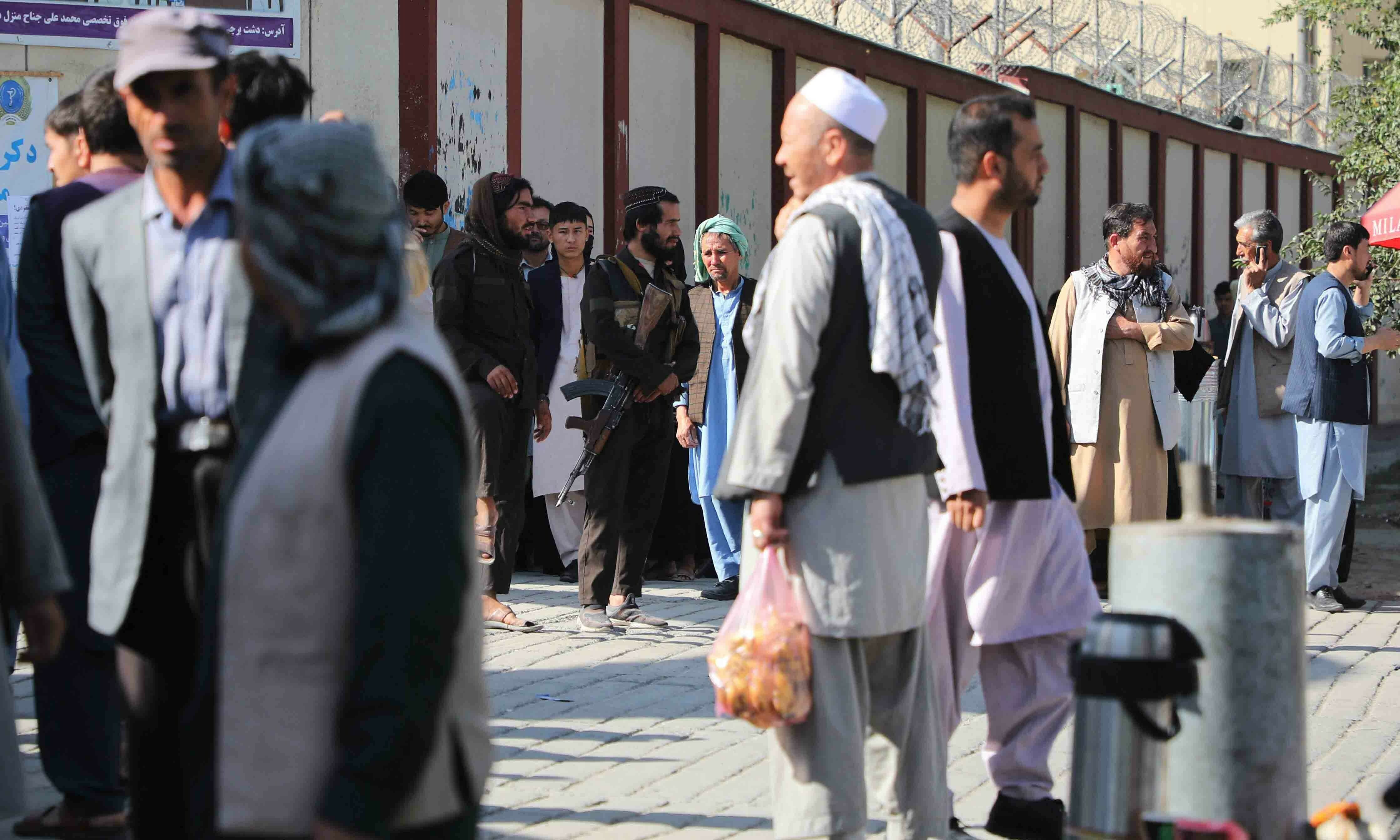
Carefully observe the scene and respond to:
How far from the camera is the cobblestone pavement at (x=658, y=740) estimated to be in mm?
5195

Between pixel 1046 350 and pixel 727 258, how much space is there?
14.6 feet

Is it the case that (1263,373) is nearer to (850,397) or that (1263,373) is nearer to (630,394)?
(630,394)

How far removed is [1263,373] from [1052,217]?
12.6 m

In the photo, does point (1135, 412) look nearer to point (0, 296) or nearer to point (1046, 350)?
point (1046, 350)

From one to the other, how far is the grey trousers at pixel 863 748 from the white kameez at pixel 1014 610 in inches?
14.9

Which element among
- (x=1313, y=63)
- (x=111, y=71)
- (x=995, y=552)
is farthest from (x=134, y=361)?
(x=1313, y=63)

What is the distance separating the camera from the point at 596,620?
325 inches

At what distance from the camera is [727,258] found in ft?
31.0

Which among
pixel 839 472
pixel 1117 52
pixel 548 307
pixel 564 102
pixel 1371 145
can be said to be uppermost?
pixel 1117 52

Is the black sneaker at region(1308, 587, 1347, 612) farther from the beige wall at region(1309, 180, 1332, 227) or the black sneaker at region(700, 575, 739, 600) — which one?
the beige wall at region(1309, 180, 1332, 227)

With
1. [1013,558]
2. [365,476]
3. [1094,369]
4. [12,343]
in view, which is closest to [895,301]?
[1013,558]

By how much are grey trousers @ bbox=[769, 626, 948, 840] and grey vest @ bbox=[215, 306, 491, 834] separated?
6.51ft

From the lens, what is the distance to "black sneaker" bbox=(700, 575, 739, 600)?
980 cm

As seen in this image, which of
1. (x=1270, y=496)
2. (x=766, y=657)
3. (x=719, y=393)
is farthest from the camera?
(x=1270, y=496)
